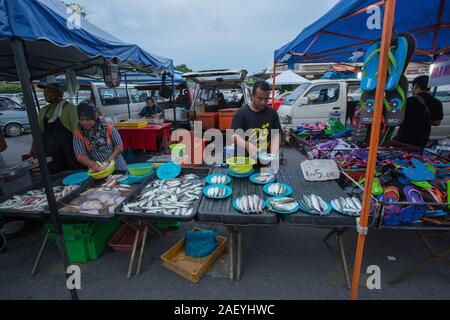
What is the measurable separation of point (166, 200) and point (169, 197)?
6 centimetres

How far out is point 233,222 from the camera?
2.05m

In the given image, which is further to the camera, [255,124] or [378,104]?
[255,124]

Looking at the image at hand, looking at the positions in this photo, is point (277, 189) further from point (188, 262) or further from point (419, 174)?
point (419, 174)

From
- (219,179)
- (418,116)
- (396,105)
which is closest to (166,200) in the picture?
(219,179)

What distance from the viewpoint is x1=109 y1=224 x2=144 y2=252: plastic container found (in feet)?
9.36

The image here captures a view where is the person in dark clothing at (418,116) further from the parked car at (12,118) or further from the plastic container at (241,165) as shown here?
the parked car at (12,118)

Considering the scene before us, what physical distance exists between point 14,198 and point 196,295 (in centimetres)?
233

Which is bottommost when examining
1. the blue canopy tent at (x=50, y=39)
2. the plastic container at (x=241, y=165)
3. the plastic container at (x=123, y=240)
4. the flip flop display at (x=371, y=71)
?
the plastic container at (x=123, y=240)

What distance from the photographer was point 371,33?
14.0ft

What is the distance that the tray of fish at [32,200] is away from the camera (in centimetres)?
231

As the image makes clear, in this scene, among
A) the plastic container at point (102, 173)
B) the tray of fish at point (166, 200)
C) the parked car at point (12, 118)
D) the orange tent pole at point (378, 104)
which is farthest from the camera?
the parked car at point (12, 118)

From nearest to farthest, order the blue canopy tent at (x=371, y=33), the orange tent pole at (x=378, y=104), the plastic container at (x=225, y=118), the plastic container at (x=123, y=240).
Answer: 1. the orange tent pole at (x=378, y=104)
2. the blue canopy tent at (x=371, y=33)
3. the plastic container at (x=123, y=240)
4. the plastic container at (x=225, y=118)

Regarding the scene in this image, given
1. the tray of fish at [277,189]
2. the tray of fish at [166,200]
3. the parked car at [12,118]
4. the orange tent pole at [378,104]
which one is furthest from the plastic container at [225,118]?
the parked car at [12,118]

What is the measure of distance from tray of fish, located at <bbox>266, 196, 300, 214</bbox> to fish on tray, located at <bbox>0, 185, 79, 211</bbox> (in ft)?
7.43
